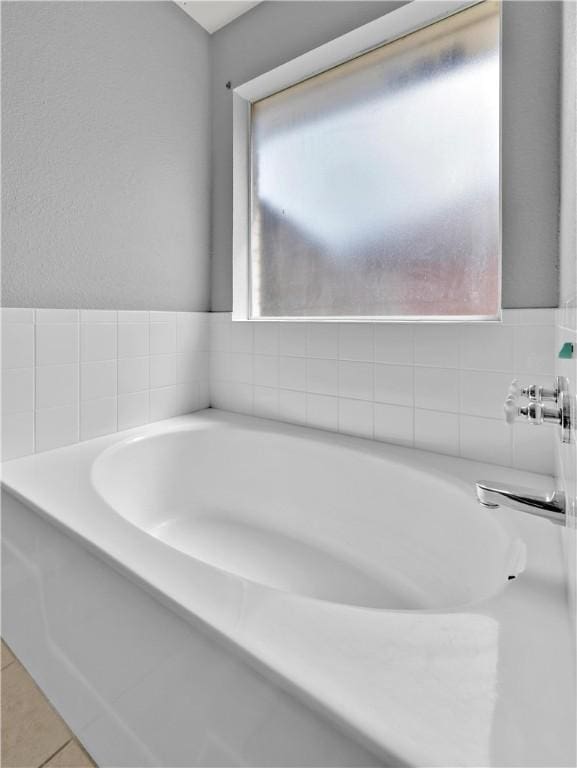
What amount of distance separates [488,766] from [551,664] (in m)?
0.20

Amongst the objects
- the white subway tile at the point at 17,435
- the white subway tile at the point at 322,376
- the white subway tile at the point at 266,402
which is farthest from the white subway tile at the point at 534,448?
the white subway tile at the point at 17,435

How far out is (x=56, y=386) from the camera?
1.39 meters

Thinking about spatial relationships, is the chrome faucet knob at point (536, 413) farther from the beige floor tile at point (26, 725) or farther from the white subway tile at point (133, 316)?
the white subway tile at point (133, 316)

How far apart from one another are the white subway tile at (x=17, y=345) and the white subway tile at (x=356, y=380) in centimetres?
114

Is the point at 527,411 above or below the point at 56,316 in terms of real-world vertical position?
below

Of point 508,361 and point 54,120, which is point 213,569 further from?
A: point 54,120

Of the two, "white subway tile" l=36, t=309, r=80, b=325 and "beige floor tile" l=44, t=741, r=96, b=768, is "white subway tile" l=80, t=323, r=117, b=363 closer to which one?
"white subway tile" l=36, t=309, r=80, b=325

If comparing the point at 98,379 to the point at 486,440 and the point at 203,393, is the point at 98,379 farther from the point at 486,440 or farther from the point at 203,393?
the point at 486,440

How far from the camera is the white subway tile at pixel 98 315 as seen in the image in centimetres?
146

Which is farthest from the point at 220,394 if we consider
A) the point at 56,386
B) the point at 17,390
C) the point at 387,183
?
the point at 387,183

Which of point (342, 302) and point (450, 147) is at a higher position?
point (450, 147)

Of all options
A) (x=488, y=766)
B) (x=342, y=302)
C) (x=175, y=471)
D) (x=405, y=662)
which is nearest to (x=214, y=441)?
(x=175, y=471)

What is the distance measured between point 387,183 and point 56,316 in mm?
1397

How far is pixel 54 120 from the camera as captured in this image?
135 centimetres
